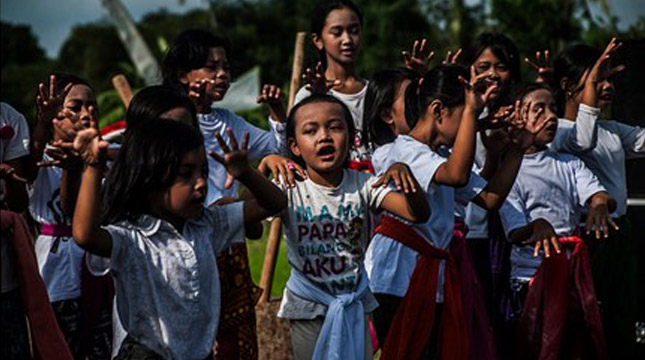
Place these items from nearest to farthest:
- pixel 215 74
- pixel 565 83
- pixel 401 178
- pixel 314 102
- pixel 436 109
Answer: pixel 401 178 → pixel 314 102 → pixel 436 109 → pixel 215 74 → pixel 565 83

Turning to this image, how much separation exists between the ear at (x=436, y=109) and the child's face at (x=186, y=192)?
56.5 inches

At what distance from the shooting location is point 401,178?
4129 mm

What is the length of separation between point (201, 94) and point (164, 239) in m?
1.59

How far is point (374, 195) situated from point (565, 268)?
4.84 ft

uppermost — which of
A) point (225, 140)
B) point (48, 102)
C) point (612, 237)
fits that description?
point (48, 102)

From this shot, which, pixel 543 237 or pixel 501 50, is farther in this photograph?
pixel 501 50

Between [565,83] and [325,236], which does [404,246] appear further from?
[565,83]

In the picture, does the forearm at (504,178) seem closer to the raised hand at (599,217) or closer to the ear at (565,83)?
the raised hand at (599,217)

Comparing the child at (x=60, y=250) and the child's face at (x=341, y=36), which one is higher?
the child's face at (x=341, y=36)

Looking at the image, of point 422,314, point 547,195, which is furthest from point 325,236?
point 547,195

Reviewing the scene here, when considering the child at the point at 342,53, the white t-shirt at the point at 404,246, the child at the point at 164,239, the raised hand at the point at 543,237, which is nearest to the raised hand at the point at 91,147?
the child at the point at 164,239

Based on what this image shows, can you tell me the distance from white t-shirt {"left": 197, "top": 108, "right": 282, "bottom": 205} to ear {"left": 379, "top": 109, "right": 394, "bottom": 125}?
1.79 feet

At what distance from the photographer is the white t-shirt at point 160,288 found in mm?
3533

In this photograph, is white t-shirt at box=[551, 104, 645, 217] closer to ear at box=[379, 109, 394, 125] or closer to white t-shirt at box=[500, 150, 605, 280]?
white t-shirt at box=[500, 150, 605, 280]
